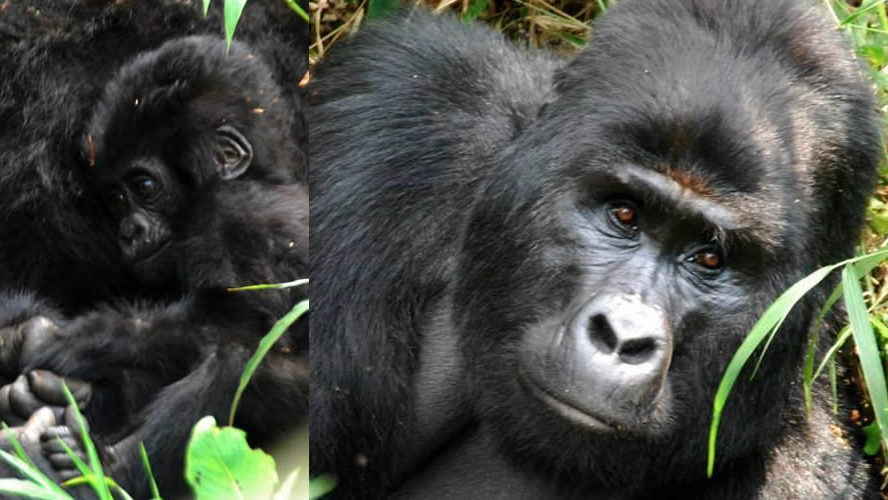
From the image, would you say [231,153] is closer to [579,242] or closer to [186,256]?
[186,256]

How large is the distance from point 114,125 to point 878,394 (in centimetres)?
Result: 165

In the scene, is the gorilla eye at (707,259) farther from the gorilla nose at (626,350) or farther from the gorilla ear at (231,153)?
the gorilla ear at (231,153)

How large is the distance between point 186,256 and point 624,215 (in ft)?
3.00

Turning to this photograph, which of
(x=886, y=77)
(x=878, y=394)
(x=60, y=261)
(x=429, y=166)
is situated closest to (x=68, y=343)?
(x=60, y=261)

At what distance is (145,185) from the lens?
114 inches

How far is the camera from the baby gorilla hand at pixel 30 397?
2.55m

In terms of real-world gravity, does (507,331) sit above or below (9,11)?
below

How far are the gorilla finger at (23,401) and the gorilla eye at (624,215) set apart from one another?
1148 mm

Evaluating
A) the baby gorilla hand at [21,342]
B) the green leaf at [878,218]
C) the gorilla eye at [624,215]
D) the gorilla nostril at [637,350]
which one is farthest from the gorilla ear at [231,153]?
the green leaf at [878,218]

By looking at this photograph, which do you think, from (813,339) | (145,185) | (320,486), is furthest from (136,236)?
(813,339)

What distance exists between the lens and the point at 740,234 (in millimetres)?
2586

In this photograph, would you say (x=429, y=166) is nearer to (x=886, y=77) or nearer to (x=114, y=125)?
(x=114, y=125)

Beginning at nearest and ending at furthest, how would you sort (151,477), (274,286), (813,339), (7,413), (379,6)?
(151,477) < (274,286) < (7,413) < (813,339) < (379,6)

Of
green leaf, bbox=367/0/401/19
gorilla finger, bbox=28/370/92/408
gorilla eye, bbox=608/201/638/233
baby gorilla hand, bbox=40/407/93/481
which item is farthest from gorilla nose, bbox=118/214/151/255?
gorilla eye, bbox=608/201/638/233
